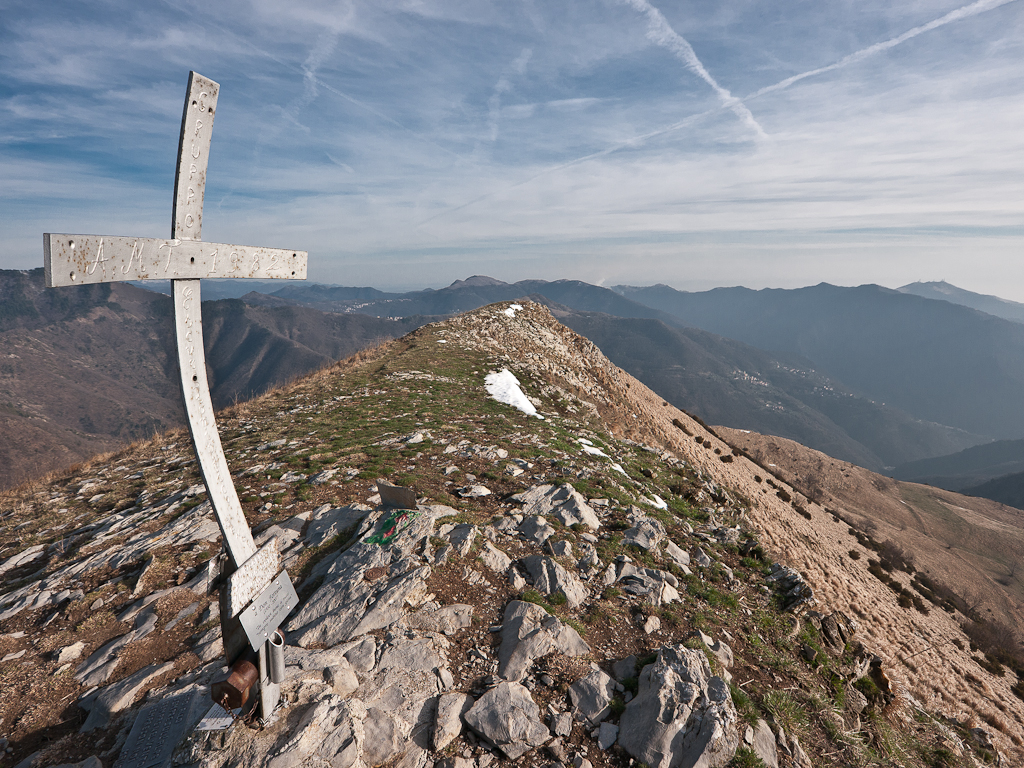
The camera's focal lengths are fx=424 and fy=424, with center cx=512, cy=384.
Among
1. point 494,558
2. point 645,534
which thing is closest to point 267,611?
point 494,558

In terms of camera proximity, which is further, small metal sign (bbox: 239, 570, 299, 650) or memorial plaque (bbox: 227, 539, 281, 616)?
small metal sign (bbox: 239, 570, 299, 650)

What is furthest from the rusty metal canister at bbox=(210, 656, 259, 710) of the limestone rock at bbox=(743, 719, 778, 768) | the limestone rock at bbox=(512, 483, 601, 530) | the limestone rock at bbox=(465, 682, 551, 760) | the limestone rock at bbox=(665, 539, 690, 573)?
the limestone rock at bbox=(665, 539, 690, 573)

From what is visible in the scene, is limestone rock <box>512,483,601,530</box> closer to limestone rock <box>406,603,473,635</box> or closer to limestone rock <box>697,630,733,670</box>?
limestone rock <box>697,630,733,670</box>

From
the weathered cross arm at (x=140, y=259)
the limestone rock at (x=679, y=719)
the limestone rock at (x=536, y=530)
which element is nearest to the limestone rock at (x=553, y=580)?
the limestone rock at (x=536, y=530)

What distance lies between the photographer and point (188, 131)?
3.54 meters

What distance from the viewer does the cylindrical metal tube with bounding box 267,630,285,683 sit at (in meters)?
4.36

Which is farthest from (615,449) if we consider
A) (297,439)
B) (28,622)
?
(28,622)

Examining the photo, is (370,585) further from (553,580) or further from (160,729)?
(553,580)

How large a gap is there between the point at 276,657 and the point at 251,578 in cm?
95

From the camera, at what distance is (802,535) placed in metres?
26.1

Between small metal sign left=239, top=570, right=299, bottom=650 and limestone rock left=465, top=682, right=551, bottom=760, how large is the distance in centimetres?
252

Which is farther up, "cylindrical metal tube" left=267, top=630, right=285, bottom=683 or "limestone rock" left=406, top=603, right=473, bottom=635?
"cylindrical metal tube" left=267, top=630, right=285, bottom=683

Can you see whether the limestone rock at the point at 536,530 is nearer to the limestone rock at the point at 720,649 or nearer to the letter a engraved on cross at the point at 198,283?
the limestone rock at the point at 720,649

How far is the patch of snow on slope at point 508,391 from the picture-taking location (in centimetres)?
2097
